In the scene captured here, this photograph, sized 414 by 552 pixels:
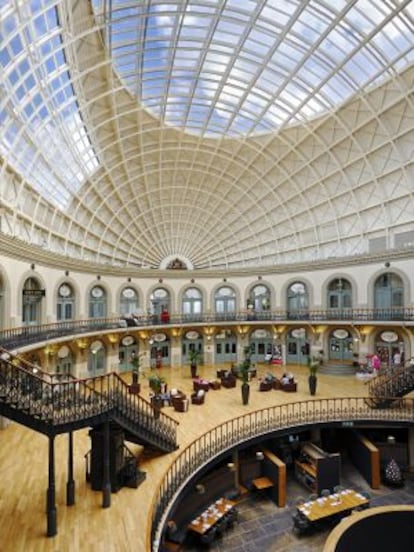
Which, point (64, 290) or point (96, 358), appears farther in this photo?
point (96, 358)

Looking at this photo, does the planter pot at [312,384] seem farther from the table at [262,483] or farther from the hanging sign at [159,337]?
the hanging sign at [159,337]

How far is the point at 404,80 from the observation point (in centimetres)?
1786

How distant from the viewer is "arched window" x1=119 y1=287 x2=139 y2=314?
27.5 meters

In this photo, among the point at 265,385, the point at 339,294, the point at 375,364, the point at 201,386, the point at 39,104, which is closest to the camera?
the point at 39,104

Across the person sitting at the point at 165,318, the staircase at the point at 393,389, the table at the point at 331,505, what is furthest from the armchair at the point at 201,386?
the staircase at the point at 393,389

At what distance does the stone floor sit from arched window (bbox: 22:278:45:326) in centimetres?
1358

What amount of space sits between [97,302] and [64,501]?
55.9 feet

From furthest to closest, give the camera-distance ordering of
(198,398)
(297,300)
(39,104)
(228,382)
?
1. (297,300)
2. (228,382)
3. (198,398)
4. (39,104)

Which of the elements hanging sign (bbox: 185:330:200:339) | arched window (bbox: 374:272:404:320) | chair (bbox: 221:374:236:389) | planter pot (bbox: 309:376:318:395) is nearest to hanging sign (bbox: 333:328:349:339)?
arched window (bbox: 374:272:404:320)

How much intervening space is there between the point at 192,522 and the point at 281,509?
15.0ft

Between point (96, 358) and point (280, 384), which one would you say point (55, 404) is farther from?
point (96, 358)

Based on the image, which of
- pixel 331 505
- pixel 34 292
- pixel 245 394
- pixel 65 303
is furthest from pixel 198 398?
pixel 65 303

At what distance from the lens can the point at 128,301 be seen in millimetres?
27984

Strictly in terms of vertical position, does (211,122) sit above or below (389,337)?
above
